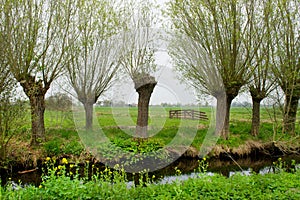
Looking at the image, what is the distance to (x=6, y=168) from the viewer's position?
749 centimetres

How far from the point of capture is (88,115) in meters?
9.39

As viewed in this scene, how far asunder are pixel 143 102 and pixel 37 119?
3.50 metres

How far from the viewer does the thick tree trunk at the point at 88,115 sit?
351 inches

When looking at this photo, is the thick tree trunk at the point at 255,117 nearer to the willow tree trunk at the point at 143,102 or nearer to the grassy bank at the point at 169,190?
the willow tree trunk at the point at 143,102

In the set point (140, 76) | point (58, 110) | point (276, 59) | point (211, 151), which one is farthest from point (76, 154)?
point (276, 59)

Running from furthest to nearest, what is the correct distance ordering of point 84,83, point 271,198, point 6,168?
point 84,83, point 6,168, point 271,198

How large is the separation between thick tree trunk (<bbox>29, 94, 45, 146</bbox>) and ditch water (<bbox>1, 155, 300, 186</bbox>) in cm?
137

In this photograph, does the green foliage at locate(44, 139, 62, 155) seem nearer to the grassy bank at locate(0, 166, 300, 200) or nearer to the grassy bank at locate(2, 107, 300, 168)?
the grassy bank at locate(2, 107, 300, 168)

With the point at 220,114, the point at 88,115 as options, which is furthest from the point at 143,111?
the point at 220,114

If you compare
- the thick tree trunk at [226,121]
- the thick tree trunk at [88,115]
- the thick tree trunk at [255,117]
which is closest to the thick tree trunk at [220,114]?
the thick tree trunk at [226,121]

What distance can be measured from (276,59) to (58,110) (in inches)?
334

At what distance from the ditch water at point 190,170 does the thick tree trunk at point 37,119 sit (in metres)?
1.37

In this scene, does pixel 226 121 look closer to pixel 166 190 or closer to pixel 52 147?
pixel 52 147

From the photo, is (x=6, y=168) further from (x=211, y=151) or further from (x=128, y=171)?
(x=211, y=151)
